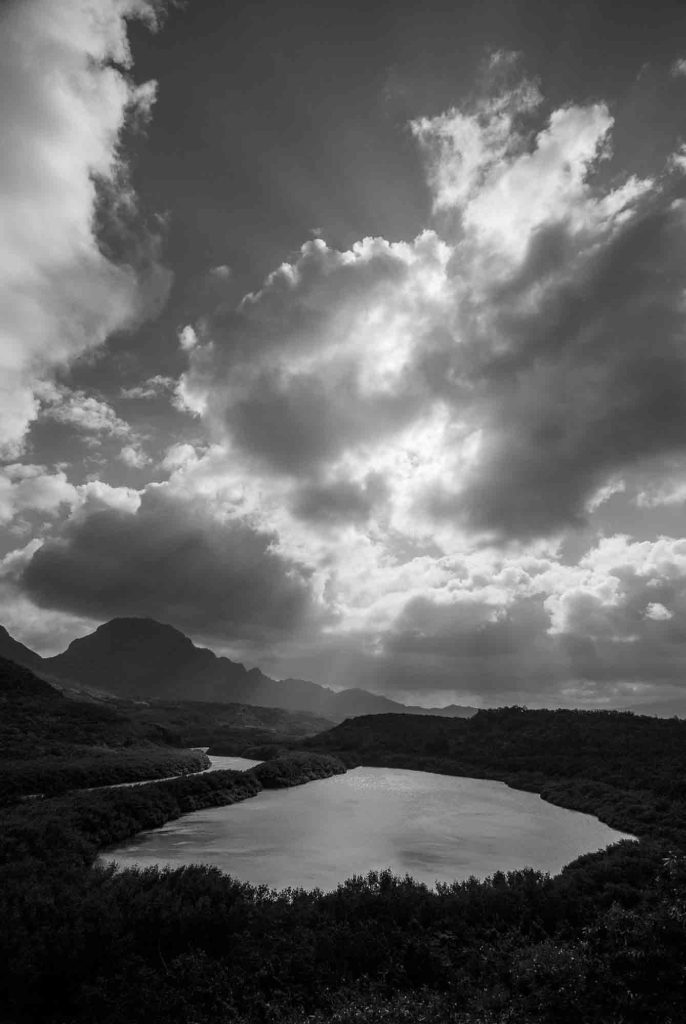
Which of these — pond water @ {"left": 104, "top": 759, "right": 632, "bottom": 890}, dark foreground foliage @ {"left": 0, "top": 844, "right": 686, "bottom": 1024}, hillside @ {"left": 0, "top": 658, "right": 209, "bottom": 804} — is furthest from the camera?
hillside @ {"left": 0, "top": 658, "right": 209, "bottom": 804}

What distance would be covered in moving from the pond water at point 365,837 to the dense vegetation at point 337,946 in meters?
5.61

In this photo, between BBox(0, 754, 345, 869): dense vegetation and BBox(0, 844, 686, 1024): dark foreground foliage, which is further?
BBox(0, 754, 345, 869): dense vegetation

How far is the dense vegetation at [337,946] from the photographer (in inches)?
603

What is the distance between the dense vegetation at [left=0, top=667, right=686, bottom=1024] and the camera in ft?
50.2

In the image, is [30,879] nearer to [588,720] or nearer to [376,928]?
[376,928]

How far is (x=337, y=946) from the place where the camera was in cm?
1909

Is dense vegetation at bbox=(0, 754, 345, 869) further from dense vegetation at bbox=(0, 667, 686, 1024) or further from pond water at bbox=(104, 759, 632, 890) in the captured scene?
pond water at bbox=(104, 759, 632, 890)

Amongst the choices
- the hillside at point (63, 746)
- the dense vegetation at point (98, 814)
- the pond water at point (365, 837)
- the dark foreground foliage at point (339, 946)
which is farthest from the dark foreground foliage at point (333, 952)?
the hillside at point (63, 746)

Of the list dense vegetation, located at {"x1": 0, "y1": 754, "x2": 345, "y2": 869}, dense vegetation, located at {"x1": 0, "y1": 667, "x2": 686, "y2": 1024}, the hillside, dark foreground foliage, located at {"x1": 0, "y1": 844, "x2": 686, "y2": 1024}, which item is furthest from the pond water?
the hillside

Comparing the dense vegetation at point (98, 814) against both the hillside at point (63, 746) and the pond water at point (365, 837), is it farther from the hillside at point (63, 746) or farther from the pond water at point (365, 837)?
the hillside at point (63, 746)

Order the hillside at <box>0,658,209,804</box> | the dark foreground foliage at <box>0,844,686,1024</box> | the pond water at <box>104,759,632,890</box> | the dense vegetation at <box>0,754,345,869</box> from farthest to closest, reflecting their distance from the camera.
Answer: the hillside at <box>0,658,209,804</box>, the pond water at <box>104,759,632,890</box>, the dense vegetation at <box>0,754,345,869</box>, the dark foreground foliage at <box>0,844,686,1024</box>

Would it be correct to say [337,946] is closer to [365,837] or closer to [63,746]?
[365,837]

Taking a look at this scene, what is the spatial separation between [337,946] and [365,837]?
2613cm

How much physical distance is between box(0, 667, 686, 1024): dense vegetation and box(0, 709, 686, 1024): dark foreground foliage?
0.19 feet
